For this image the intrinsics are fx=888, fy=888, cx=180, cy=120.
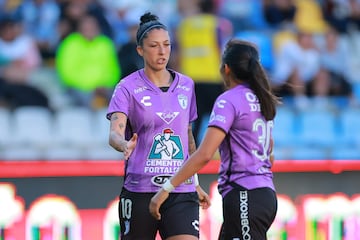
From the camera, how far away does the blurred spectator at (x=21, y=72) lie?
34.2 ft

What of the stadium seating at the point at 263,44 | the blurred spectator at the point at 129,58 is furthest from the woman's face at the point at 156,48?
the stadium seating at the point at 263,44

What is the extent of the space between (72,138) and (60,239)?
6.66 feet

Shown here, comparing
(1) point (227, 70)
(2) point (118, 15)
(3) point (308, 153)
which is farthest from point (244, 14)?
(1) point (227, 70)

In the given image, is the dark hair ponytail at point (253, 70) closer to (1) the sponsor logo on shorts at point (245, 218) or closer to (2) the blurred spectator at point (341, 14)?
(1) the sponsor logo on shorts at point (245, 218)

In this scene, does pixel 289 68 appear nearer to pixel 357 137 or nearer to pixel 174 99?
pixel 357 137

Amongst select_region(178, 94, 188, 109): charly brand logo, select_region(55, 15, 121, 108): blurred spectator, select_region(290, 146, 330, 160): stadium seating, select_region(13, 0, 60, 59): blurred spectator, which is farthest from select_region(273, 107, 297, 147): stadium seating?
select_region(178, 94, 188, 109): charly brand logo

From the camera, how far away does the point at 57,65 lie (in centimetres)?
1105

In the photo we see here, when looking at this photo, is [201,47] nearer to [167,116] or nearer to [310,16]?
[310,16]

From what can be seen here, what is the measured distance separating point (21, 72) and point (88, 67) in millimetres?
830

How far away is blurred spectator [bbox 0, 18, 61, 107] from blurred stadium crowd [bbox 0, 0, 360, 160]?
0.04 ft

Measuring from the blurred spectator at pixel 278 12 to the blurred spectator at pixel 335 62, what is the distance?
0.61 meters

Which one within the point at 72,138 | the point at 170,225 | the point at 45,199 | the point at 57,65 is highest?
the point at 57,65

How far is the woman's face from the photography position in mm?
5922

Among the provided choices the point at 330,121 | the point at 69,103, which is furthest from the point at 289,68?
the point at 69,103
